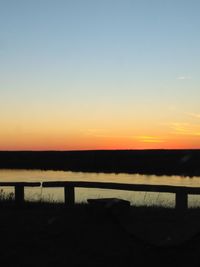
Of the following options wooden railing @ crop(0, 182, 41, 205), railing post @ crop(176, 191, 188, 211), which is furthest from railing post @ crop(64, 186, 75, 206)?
railing post @ crop(176, 191, 188, 211)

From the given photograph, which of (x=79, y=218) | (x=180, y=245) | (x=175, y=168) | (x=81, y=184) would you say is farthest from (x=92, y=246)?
(x=175, y=168)

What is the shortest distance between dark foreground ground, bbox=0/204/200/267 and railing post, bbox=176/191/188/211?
0.25 m

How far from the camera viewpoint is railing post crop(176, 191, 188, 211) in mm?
11484

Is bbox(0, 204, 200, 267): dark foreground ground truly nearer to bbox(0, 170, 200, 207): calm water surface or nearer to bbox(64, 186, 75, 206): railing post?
bbox(64, 186, 75, 206): railing post

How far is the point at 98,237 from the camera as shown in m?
8.76

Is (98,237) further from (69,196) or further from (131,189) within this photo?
(69,196)

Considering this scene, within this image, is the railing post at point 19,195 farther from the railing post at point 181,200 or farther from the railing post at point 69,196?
the railing post at point 181,200

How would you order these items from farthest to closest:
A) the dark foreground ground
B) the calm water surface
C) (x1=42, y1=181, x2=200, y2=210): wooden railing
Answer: the calm water surface → (x1=42, y1=181, x2=200, y2=210): wooden railing → the dark foreground ground

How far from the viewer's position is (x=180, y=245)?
305 inches

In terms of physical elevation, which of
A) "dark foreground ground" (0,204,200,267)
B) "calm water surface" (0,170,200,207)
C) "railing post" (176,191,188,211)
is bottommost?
"calm water surface" (0,170,200,207)

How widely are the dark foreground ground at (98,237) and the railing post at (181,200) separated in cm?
25

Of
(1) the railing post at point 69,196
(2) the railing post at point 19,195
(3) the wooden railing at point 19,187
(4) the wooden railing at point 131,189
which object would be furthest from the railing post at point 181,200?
(2) the railing post at point 19,195

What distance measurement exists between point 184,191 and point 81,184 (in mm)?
2686

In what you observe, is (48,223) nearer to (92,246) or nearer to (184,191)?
(92,246)
